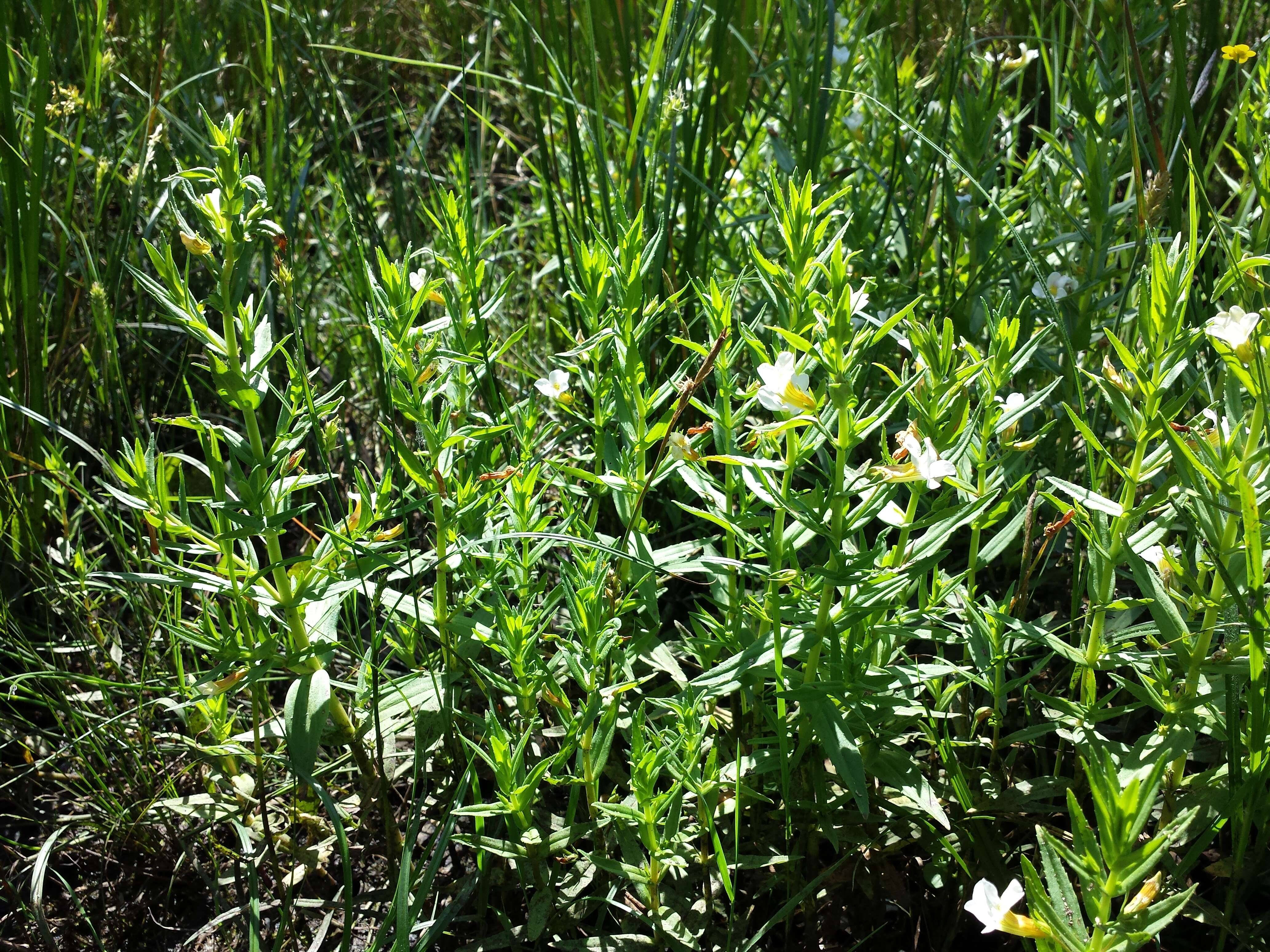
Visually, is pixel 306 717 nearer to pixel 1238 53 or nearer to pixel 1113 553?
pixel 1113 553

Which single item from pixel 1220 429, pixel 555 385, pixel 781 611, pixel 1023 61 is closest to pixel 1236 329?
pixel 1220 429

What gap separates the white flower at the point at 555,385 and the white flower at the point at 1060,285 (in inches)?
36.3

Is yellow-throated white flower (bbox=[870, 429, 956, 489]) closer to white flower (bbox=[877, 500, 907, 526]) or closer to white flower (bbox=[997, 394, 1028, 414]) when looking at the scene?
white flower (bbox=[877, 500, 907, 526])

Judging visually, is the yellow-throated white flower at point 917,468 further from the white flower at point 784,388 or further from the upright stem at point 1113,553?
the upright stem at point 1113,553

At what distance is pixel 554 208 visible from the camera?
85.9 inches

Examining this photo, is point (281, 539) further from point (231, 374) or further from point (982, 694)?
point (982, 694)

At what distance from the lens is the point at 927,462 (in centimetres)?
118

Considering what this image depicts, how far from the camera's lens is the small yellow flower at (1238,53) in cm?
173

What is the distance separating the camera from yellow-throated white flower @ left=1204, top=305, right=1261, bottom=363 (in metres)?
1.24

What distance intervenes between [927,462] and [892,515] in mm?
212

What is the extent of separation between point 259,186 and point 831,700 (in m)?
1.00

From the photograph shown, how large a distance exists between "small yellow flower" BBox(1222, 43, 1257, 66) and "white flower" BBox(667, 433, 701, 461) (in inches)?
44.5

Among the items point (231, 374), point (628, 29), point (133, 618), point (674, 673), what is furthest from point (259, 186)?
point (628, 29)

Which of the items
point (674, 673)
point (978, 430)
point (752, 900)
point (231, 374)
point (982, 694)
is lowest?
point (752, 900)
